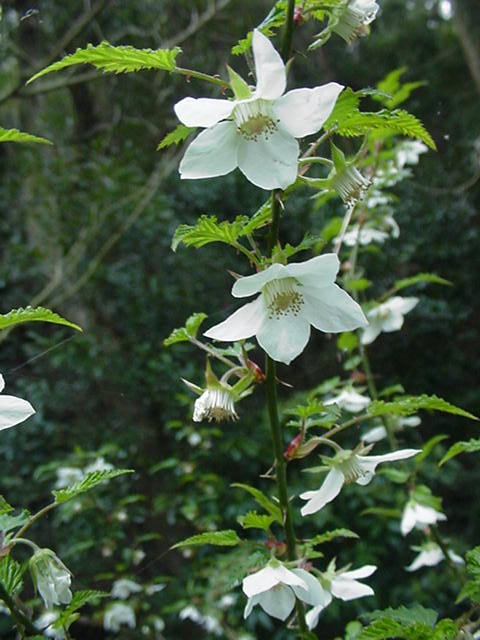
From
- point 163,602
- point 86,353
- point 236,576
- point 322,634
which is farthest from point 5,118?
point 236,576

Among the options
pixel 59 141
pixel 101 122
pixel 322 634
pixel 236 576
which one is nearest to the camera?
pixel 236 576

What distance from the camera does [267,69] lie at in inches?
20.8

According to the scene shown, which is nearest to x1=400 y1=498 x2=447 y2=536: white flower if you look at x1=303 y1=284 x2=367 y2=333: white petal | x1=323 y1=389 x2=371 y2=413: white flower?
x1=323 y1=389 x2=371 y2=413: white flower

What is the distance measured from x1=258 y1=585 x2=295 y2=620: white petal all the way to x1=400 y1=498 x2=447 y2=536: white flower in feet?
1.99

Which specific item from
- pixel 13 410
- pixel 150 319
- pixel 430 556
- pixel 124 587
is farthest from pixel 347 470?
pixel 150 319

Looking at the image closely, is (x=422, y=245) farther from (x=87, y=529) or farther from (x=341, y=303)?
(x=341, y=303)

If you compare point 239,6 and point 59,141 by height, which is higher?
point 239,6

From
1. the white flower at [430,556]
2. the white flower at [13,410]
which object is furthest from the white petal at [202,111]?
the white flower at [430,556]

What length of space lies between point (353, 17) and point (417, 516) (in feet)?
3.03

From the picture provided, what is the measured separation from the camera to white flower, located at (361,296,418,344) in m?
1.48

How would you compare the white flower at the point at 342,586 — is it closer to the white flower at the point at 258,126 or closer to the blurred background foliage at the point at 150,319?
the white flower at the point at 258,126

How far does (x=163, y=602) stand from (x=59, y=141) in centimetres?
235

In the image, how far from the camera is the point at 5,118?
152 inches

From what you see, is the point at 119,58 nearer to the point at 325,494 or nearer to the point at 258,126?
the point at 258,126
